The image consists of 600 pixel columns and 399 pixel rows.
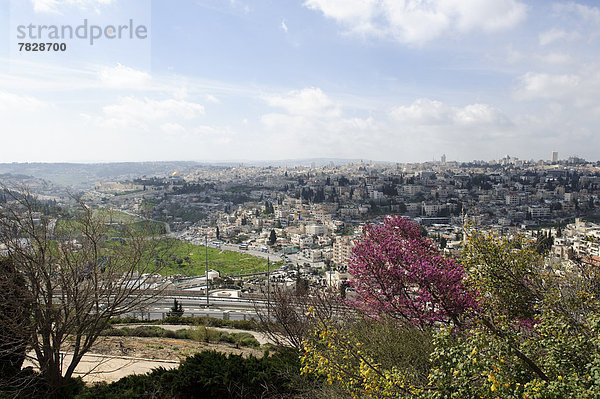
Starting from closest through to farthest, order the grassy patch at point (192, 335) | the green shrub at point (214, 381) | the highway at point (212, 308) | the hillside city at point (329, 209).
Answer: the green shrub at point (214, 381) → the grassy patch at point (192, 335) → the highway at point (212, 308) → the hillside city at point (329, 209)

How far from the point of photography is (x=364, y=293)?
4.97 meters

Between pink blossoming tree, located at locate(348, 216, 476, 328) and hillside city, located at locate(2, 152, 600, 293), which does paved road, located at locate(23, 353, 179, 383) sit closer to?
pink blossoming tree, located at locate(348, 216, 476, 328)

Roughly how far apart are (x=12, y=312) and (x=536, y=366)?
14.3 ft

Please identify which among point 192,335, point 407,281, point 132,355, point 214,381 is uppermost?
point 407,281

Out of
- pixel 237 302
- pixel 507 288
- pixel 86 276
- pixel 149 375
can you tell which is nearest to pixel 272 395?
pixel 149 375

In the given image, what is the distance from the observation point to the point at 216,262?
3198 centimetres

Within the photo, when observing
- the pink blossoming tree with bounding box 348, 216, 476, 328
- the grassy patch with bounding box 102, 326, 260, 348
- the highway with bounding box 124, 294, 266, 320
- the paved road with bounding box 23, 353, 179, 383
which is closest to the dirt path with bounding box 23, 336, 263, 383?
the paved road with bounding box 23, 353, 179, 383

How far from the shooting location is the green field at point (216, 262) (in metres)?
27.9

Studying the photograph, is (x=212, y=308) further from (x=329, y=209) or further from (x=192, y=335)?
(x=329, y=209)

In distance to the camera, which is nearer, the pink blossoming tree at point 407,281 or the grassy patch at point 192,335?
the pink blossoming tree at point 407,281

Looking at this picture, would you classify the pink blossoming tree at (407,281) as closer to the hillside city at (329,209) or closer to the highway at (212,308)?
the highway at (212,308)

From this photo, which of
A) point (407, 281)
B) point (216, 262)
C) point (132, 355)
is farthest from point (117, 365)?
point (216, 262)

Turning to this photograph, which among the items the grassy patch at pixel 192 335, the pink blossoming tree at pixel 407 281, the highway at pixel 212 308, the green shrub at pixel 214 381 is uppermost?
the pink blossoming tree at pixel 407 281

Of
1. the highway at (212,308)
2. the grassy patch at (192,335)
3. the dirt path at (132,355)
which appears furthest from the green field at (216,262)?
the dirt path at (132,355)
